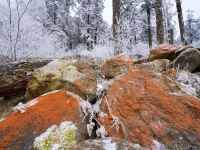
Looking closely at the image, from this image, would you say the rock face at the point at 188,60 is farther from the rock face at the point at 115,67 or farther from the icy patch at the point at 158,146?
the icy patch at the point at 158,146

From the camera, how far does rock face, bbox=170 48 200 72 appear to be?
3727mm

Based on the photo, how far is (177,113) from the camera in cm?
242

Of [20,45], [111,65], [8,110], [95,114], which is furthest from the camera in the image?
[20,45]

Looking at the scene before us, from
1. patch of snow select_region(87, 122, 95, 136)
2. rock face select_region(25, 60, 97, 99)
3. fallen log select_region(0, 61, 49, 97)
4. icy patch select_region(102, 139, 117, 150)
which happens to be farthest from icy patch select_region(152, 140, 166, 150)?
fallen log select_region(0, 61, 49, 97)

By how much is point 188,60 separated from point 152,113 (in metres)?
1.54

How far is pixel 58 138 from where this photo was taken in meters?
2.34

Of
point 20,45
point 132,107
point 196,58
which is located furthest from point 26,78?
point 20,45

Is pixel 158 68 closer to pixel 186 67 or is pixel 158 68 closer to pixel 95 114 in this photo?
pixel 186 67

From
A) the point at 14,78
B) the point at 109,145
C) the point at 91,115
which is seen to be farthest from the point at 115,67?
the point at 109,145

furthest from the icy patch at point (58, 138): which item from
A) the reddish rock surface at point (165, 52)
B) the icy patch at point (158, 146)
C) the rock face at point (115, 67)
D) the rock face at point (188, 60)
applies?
the reddish rock surface at point (165, 52)

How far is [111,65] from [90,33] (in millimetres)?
28289

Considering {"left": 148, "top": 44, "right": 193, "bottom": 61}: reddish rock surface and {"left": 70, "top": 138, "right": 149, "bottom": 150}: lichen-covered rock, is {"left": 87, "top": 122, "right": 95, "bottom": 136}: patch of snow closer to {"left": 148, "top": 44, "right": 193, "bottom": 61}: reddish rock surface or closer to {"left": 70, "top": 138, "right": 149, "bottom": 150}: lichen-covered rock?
{"left": 70, "top": 138, "right": 149, "bottom": 150}: lichen-covered rock

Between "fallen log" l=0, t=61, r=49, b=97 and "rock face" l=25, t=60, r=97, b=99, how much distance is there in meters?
0.44

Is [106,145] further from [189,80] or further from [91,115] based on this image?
[189,80]
